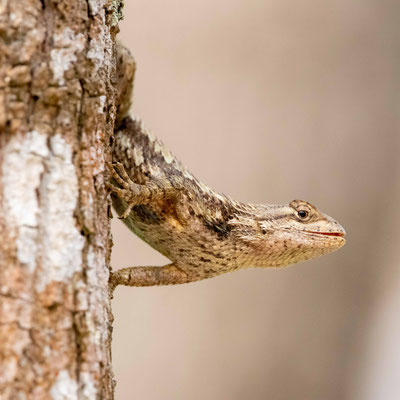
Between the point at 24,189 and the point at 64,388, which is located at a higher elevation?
the point at 24,189

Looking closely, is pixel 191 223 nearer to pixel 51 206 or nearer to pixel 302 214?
pixel 302 214

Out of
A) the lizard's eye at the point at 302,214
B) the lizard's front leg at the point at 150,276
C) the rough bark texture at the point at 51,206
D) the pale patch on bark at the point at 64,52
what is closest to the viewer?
the rough bark texture at the point at 51,206

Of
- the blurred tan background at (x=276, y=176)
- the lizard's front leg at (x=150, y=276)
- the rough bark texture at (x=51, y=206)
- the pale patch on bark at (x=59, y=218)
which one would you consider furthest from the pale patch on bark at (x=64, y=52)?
the blurred tan background at (x=276, y=176)

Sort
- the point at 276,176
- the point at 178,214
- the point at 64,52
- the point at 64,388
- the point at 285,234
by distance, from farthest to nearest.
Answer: the point at 276,176, the point at 285,234, the point at 178,214, the point at 64,52, the point at 64,388

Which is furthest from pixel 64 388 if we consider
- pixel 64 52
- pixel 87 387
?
pixel 64 52

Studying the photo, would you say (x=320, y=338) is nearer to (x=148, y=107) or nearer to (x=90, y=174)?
(x=148, y=107)

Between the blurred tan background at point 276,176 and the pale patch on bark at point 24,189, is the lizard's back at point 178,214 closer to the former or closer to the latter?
the pale patch on bark at point 24,189

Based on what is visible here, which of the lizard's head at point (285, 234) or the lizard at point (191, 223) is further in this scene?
the lizard's head at point (285, 234)
